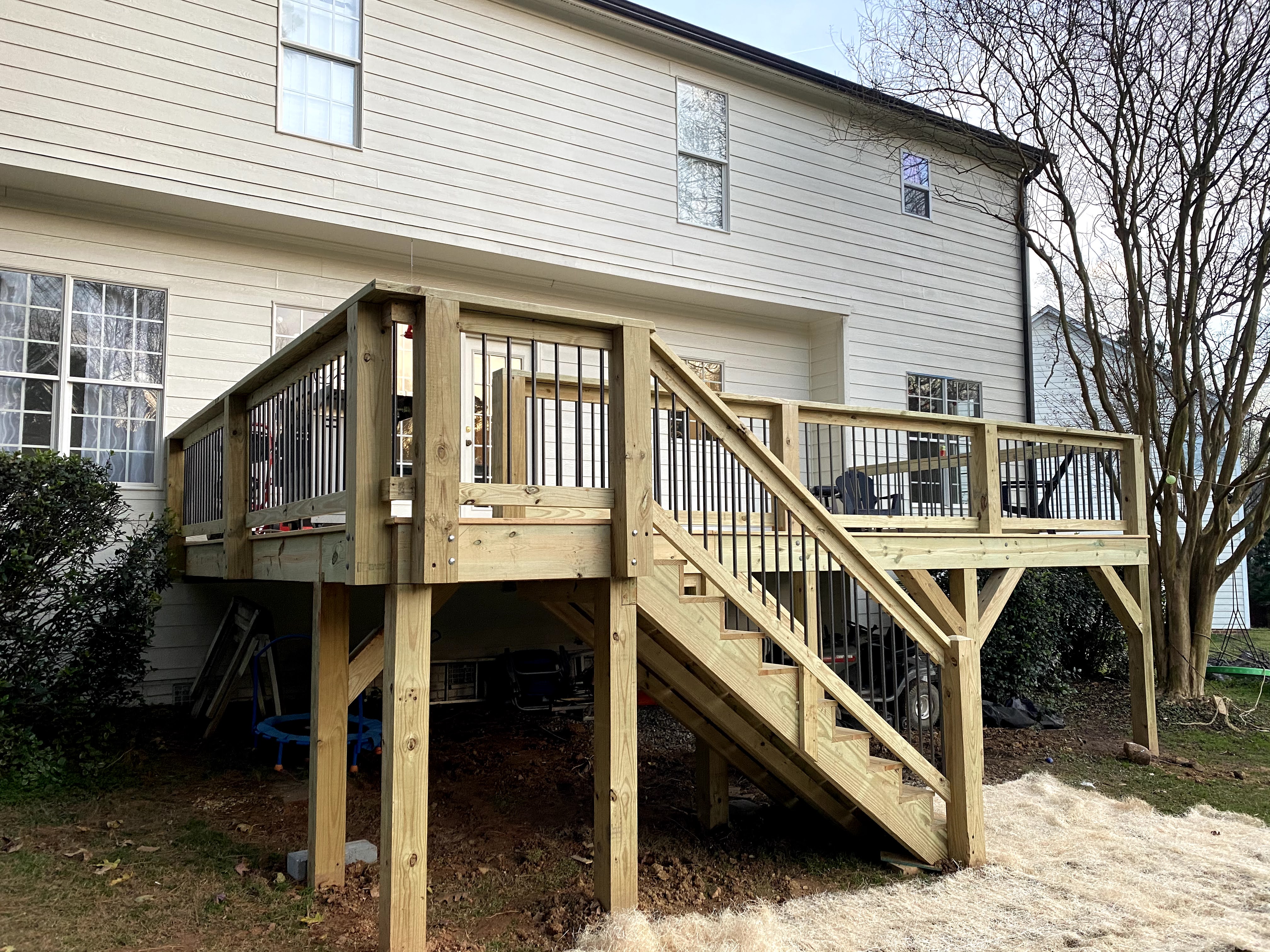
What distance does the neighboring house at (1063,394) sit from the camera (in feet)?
66.0

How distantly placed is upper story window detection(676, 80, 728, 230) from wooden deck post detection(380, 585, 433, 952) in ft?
24.6

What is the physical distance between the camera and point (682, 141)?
34.3 ft

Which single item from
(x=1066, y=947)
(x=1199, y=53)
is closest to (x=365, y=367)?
(x=1066, y=947)

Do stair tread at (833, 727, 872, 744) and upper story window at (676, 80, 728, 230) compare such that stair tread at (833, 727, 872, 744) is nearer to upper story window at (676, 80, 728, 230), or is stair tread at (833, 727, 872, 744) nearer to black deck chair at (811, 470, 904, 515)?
black deck chair at (811, 470, 904, 515)

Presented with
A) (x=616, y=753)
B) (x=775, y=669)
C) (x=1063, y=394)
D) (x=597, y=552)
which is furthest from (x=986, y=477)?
(x=1063, y=394)

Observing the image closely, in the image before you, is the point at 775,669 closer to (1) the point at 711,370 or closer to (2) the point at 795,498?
(2) the point at 795,498

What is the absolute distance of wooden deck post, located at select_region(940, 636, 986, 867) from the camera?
529cm

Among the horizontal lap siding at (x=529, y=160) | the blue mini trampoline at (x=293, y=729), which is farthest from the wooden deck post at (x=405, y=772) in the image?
the horizontal lap siding at (x=529, y=160)

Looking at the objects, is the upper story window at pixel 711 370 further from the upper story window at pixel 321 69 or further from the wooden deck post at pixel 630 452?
the wooden deck post at pixel 630 452

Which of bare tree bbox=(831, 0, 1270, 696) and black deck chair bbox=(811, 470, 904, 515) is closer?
black deck chair bbox=(811, 470, 904, 515)

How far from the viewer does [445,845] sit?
216 inches

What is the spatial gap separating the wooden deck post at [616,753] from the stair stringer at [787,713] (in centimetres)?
17

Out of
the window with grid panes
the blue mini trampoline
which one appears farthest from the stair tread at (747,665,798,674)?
the window with grid panes

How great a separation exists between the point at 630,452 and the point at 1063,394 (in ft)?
63.5
